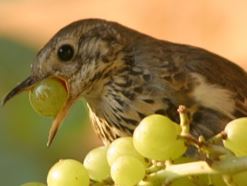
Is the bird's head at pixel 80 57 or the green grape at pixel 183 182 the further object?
the bird's head at pixel 80 57

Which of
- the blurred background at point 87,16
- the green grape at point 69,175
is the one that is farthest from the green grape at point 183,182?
the blurred background at point 87,16

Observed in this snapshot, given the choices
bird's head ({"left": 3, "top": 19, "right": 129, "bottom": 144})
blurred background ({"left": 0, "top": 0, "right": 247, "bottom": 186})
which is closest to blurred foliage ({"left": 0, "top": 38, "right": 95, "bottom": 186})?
blurred background ({"left": 0, "top": 0, "right": 247, "bottom": 186})

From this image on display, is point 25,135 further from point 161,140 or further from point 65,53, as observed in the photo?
point 161,140

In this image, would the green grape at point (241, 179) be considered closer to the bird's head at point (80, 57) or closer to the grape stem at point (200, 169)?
the grape stem at point (200, 169)

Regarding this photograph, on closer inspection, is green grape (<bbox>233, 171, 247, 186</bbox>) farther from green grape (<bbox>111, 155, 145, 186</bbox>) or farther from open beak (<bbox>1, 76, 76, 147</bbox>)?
open beak (<bbox>1, 76, 76, 147</bbox>)

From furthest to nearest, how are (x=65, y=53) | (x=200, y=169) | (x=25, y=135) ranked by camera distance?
(x=25, y=135), (x=65, y=53), (x=200, y=169)

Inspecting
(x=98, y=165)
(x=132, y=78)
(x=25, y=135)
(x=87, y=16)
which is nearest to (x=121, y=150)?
(x=98, y=165)
